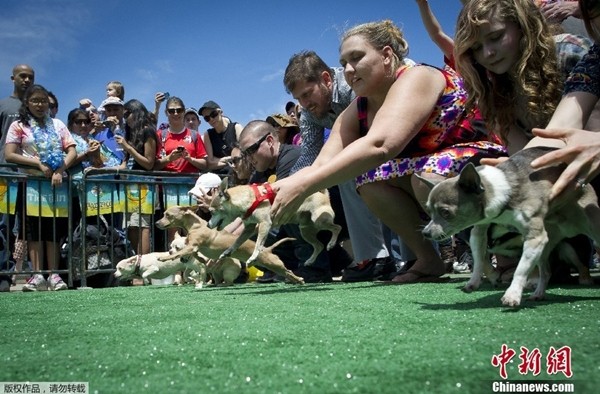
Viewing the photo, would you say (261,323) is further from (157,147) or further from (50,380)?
(157,147)

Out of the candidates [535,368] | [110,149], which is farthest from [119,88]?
[535,368]

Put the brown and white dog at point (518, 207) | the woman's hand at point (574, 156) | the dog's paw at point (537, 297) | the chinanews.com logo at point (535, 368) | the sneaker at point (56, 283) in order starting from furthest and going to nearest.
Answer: the sneaker at point (56, 283)
the dog's paw at point (537, 297)
the brown and white dog at point (518, 207)
the woman's hand at point (574, 156)
the chinanews.com logo at point (535, 368)

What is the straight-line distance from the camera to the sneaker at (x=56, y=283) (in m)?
7.32

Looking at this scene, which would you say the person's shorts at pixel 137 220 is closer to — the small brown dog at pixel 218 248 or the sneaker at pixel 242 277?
the small brown dog at pixel 218 248

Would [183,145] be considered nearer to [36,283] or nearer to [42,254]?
[42,254]

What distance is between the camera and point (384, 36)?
13.9 ft

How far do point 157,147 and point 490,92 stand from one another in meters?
6.15

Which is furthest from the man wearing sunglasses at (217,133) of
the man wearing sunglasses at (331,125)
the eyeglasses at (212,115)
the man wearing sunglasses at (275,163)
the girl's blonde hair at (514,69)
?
the girl's blonde hair at (514,69)

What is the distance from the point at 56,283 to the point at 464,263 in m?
5.47

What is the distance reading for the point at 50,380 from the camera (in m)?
1.59

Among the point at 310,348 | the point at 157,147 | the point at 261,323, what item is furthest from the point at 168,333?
the point at 157,147

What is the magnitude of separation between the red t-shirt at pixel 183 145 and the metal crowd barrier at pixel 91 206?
0.24 meters

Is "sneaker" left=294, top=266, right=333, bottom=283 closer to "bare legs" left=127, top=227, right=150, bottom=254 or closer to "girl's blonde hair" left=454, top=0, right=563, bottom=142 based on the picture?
"bare legs" left=127, top=227, right=150, bottom=254

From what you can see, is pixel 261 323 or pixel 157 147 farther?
pixel 157 147
